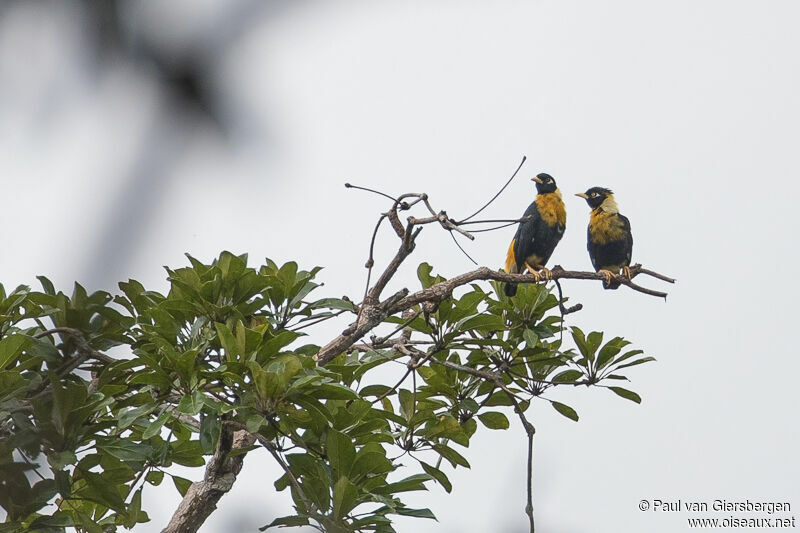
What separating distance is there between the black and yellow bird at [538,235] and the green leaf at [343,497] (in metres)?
3.91

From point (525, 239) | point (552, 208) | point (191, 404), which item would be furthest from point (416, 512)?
point (552, 208)

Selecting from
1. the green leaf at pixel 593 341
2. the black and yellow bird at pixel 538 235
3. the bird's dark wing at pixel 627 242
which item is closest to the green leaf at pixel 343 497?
the green leaf at pixel 593 341

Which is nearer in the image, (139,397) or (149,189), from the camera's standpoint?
(149,189)

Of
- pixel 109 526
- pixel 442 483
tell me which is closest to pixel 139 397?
pixel 109 526

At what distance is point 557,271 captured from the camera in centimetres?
314

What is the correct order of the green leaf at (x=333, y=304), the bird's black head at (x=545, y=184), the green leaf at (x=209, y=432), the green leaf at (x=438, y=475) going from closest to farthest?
the green leaf at (x=209, y=432), the green leaf at (x=333, y=304), the green leaf at (x=438, y=475), the bird's black head at (x=545, y=184)

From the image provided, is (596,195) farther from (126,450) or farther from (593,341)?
(126,450)

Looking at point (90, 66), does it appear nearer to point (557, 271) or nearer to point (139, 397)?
point (139, 397)

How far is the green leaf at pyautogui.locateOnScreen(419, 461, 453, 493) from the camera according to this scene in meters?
3.08

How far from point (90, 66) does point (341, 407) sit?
2.38 meters

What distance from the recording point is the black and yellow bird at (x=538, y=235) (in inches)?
253

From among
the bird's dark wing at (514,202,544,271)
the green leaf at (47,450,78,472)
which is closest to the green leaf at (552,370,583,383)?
the green leaf at (47,450,78,472)

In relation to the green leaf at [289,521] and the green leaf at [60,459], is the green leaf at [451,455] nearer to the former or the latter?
the green leaf at [289,521]

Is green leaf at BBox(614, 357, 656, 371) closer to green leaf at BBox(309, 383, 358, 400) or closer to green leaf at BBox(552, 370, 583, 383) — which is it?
green leaf at BBox(552, 370, 583, 383)
